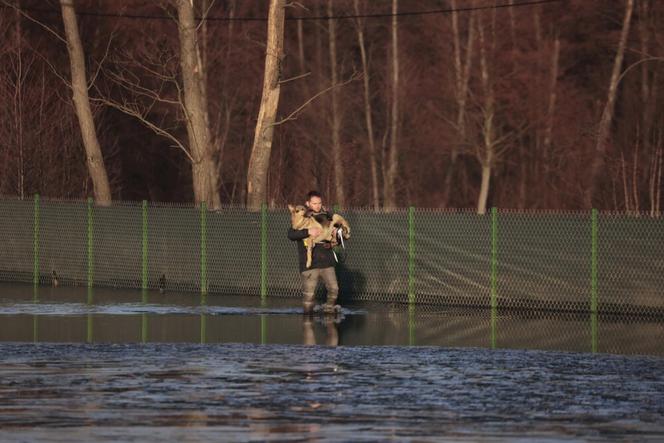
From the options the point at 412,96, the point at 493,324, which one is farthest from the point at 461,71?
the point at 493,324

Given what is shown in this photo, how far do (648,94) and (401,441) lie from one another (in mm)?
55258

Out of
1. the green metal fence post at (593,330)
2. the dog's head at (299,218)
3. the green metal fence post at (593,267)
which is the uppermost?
the dog's head at (299,218)

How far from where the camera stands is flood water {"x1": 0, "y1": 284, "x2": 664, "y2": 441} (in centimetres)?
1279

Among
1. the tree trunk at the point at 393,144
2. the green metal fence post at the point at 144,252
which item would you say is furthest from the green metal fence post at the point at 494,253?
the tree trunk at the point at 393,144

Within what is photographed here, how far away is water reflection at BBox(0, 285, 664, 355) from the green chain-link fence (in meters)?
0.54

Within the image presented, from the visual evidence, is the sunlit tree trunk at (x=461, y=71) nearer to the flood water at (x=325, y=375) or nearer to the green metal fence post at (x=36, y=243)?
the green metal fence post at (x=36, y=243)

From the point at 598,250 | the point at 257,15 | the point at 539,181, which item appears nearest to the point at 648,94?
the point at 539,181

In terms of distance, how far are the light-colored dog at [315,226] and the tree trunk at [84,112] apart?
1690 centimetres

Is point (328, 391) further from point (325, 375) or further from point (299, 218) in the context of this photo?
point (299, 218)

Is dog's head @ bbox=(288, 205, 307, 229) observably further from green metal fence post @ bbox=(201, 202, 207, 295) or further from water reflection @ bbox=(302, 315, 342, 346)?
green metal fence post @ bbox=(201, 202, 207, 295)

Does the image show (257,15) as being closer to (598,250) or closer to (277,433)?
(598,250)

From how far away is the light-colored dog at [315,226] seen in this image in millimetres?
23250

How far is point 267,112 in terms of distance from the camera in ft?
112

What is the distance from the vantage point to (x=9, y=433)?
12.3 meters
